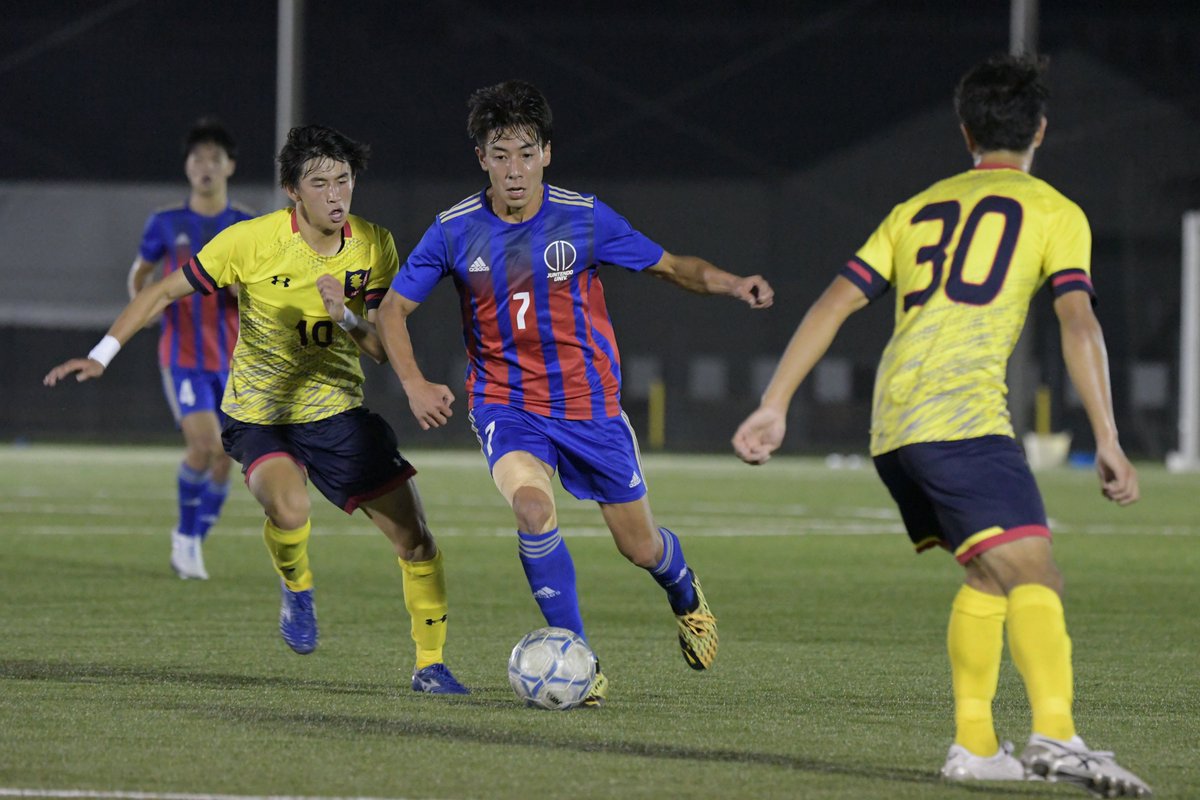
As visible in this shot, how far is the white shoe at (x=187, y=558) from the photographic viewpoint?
1080cm

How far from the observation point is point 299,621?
7.51 metres

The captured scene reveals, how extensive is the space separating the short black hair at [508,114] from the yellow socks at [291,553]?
1.71m

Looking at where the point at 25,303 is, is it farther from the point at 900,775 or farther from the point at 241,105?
the point at 900,775

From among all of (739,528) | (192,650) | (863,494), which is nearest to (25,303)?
(863,494)

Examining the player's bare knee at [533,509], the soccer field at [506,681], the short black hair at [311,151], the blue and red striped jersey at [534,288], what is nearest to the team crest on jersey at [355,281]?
the short black hair at [311,151]

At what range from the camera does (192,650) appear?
7801 millimetres

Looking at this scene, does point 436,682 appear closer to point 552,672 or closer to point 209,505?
point 552,672

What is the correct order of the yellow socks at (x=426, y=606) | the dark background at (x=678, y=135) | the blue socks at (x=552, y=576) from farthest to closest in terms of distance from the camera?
the dark background at (x=678, y=135) → the yellow socks at (x=426, y=606) → the blue socks at (x=552, y=576)

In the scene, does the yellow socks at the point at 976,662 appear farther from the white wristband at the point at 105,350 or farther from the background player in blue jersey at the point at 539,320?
the white wristband at the point at 105,350

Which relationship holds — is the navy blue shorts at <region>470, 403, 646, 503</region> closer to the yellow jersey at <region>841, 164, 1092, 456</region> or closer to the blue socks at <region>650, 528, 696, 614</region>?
the blue socks at <region>650, 528, 696, 614</region>

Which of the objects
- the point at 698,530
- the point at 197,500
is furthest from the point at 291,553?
the point at 698,530

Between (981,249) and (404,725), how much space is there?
224 centimetres

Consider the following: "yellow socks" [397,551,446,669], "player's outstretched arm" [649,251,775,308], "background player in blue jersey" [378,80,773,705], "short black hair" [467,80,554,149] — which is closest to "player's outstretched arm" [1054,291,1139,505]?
"player's outstretched arm" [649,251,775,308]

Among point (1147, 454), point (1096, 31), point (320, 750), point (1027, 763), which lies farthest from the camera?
point (1096, 31)
